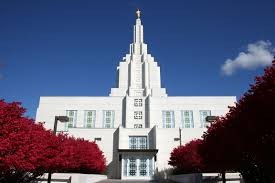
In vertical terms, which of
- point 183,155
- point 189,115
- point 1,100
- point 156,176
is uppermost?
point 189,115

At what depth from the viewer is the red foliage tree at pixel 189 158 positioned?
28641 mm

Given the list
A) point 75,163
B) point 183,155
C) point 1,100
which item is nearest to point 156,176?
point 183,155

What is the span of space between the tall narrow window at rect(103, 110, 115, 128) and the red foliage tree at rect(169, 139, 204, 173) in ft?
57.6

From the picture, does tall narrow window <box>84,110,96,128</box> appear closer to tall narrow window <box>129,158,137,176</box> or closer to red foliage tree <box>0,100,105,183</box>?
tall narrow window <box>129,158,137,176</box>

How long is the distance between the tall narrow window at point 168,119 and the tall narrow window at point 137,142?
251 inches

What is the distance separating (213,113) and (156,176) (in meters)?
18.2

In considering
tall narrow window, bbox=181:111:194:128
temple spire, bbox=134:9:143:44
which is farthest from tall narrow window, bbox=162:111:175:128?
temple spire, bbox=134:9:143:44

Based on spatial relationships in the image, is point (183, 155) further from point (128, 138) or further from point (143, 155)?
point (128, 138)

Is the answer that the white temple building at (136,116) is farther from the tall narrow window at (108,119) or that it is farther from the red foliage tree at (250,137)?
the red foliage tree at (250,137)

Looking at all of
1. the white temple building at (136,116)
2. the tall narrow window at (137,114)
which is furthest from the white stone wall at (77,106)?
the tall narrow window at (137,114)

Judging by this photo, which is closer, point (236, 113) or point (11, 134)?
point (11, 134)

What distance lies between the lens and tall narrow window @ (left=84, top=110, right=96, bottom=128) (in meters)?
49.7

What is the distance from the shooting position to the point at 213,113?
166 ft

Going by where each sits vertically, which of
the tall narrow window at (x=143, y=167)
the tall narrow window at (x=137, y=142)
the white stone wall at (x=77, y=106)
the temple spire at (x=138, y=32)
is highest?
the temple spire at (x=138, y=32)
